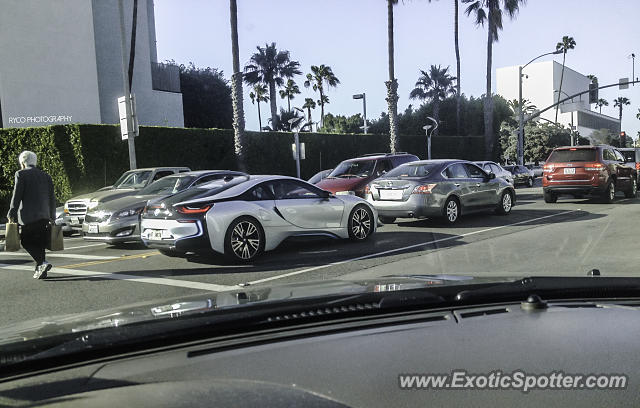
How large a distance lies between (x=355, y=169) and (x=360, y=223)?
5006 millimetres

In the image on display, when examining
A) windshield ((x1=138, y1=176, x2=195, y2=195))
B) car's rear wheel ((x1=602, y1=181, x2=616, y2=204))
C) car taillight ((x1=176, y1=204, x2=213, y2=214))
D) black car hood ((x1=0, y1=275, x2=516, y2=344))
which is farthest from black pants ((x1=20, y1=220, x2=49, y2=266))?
car's rear wheel ((x1=602, y1=181, x2=616, y2=204))

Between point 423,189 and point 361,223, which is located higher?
point 423,189

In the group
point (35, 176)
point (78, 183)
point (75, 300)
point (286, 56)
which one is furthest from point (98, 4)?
point (286, 56)

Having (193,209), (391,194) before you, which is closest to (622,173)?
(391,194)

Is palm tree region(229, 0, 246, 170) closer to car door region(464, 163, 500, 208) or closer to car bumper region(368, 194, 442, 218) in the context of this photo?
car door region(464, 163, 500, 208)

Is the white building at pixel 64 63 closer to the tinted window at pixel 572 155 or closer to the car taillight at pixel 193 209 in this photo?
the tinted window at pixel 572 155

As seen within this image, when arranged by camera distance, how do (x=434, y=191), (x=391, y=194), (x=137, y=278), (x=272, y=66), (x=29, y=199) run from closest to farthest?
1. (x=137, y=278)
2. (x=29, y=199)
3. (x=434, y=191)
4. (x=391, y=194)
5. (x=272, y=66)

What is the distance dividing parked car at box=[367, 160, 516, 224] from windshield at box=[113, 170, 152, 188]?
560 cm

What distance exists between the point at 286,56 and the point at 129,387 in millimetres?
62391

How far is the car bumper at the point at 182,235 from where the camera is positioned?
27.6ft

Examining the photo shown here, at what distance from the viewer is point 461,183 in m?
13.3

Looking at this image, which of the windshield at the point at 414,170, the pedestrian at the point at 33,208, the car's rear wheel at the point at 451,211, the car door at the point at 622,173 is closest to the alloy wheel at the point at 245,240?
the pedestrian at the point at 33,208

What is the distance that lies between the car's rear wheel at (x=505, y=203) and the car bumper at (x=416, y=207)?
2727mm

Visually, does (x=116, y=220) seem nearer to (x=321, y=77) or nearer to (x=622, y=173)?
(x=622, y=173)
